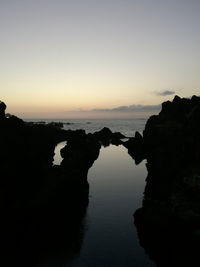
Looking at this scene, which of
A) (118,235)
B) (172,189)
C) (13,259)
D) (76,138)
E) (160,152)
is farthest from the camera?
(76,138)

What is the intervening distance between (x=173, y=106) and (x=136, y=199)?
4345 centimetres

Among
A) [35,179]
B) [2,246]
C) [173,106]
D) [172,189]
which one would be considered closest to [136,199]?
[172,189]

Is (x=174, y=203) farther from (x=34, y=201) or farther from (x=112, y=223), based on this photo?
(x=34, y=201)

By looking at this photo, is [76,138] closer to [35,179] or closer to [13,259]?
[35,179]

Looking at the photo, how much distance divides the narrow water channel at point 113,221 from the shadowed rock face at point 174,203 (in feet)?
5.63

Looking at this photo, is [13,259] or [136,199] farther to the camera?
[136,199]

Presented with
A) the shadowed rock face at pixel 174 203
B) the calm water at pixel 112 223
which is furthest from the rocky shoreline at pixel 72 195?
the calm water at pixel 112 223

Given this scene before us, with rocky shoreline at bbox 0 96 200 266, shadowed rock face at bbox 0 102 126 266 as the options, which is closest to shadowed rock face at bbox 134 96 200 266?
rocky shoreline at bbox 0 96 200 266

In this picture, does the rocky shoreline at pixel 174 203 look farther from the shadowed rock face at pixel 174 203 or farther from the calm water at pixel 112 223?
the calm water at pixel 112 223

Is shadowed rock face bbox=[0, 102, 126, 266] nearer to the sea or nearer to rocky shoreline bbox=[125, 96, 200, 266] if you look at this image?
the sea

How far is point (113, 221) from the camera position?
4647cm

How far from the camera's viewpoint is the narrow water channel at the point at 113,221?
35.4m

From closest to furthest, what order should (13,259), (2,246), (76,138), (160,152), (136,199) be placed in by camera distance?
(13,259), (2,246), (136,199), (160,152), (76,138)

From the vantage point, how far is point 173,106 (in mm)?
94125
